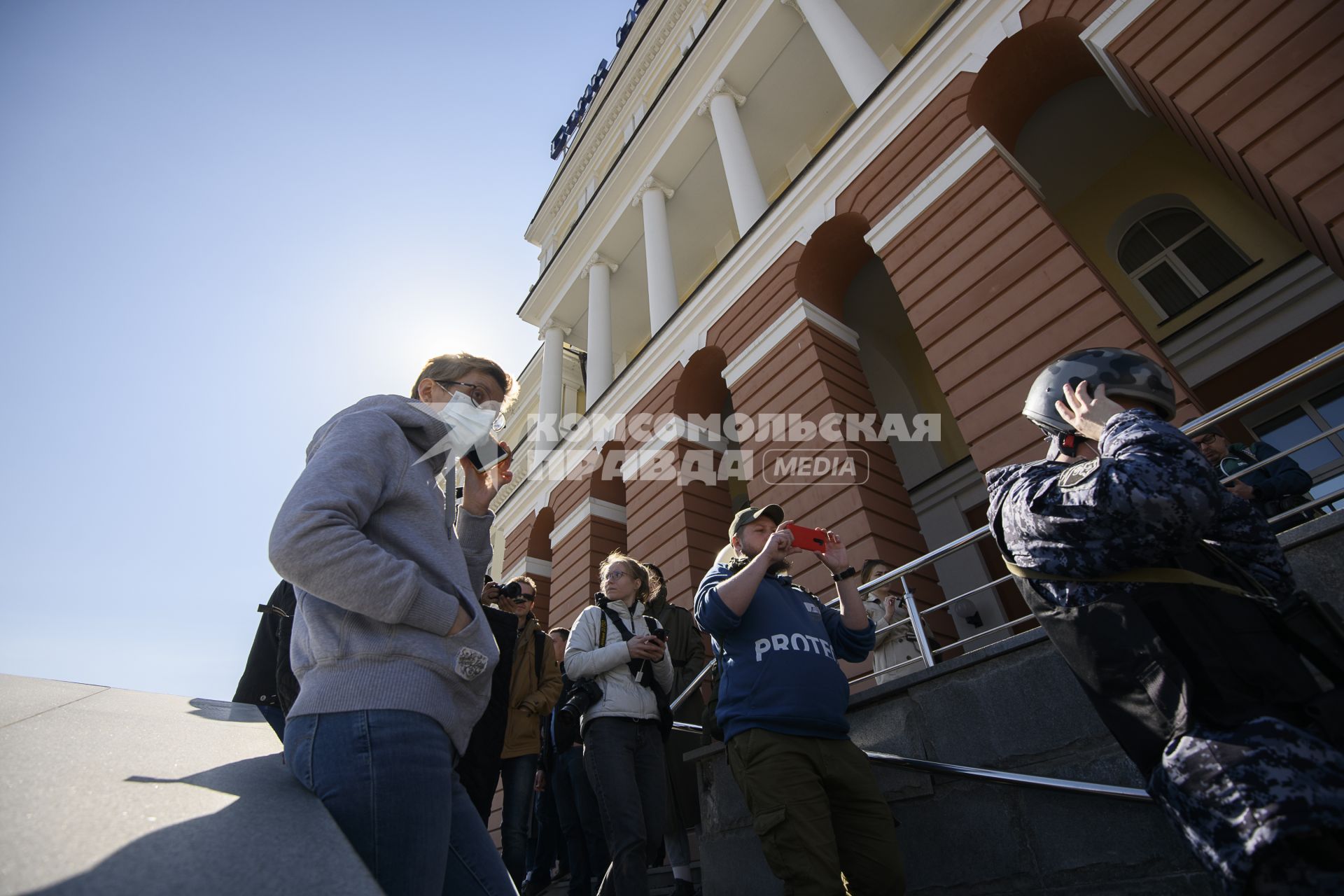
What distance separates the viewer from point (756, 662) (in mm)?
2676

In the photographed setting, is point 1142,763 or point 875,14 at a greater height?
point 875,14

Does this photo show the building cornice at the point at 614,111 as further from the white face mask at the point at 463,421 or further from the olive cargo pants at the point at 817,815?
the olive cargo pants at the point at 817,815

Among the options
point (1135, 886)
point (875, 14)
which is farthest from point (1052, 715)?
point (875, 14)

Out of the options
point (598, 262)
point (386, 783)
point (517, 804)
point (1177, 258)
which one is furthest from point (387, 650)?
point (598, 262)

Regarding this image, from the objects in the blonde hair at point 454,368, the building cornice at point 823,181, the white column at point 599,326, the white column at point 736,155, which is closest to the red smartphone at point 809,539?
the blonde hair at point 454,368

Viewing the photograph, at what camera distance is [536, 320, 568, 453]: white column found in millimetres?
16719

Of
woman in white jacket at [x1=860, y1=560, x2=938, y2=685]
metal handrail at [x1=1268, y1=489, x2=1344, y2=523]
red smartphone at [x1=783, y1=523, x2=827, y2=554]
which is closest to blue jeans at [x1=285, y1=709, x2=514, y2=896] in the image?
red smartphone at [x1=783, y1=523, x2=827, y2=554]

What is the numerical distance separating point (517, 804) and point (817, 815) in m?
3.15

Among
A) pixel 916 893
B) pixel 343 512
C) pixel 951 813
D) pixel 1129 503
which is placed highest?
pixel 343 512

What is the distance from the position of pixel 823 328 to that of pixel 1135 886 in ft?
24.0

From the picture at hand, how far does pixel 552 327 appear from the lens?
61.6 feet

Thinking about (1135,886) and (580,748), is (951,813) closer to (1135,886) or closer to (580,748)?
(1135,886)

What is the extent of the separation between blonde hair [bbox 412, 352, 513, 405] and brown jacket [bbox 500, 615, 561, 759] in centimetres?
299

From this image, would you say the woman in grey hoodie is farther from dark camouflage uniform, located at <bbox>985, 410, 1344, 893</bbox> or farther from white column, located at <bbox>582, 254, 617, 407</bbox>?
white column, located at <bbox>582, 254, 617, 407</bbox>
